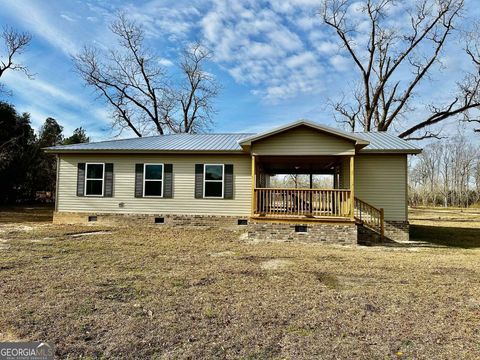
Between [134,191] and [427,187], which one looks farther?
[427,187]

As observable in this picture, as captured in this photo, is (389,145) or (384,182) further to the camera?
(389,145)

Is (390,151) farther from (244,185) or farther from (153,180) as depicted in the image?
(153,180)

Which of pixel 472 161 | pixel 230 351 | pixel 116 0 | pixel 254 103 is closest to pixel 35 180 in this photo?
pixel 254 103

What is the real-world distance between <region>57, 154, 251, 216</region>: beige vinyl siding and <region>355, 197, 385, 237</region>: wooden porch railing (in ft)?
13.4

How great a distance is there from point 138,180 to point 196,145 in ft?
9.13

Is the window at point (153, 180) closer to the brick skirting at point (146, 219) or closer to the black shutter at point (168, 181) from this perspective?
the black shutter at point (168, 181)

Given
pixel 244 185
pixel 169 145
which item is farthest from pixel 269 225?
pixel 169 145

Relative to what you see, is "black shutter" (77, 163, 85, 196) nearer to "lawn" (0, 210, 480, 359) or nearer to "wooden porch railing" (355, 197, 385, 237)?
"lawn" (0, 210, 480, 359)

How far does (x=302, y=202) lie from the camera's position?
10.8 meters

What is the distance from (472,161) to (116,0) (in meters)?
63.9

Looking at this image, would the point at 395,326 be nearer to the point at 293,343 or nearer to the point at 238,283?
the point at 293,343

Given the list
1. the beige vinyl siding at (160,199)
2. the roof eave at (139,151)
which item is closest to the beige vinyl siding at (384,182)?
the beige vinyl siding at (160,199)

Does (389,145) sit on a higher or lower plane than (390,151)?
higher

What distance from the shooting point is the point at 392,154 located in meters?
11.6
